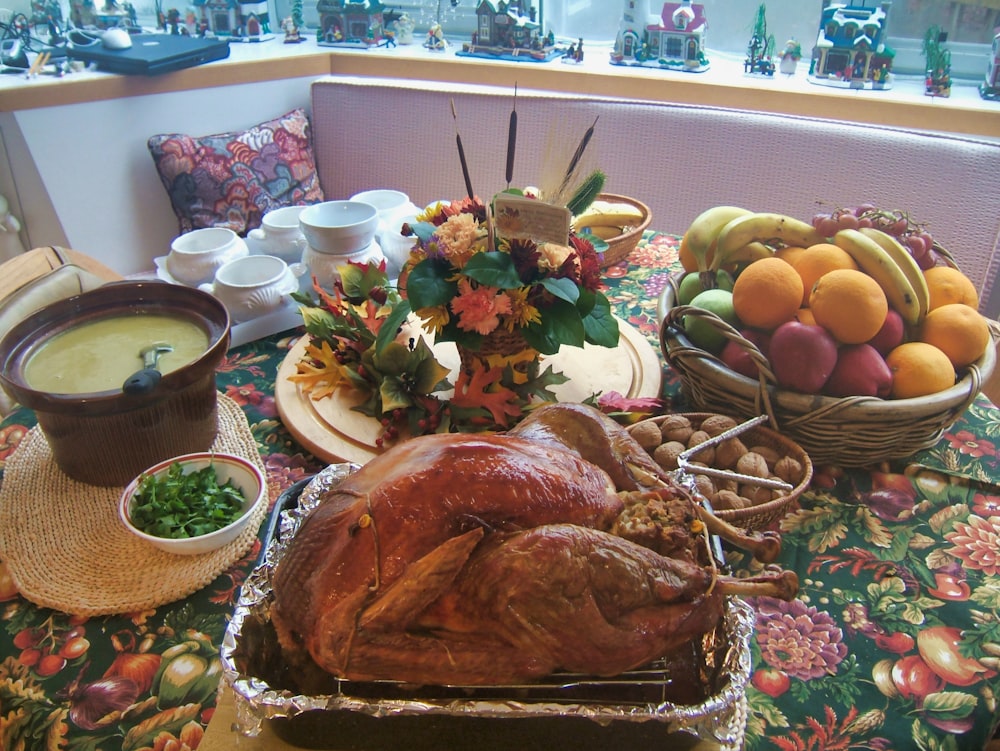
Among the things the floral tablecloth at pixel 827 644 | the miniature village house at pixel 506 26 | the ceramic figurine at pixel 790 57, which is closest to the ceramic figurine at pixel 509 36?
the miniature village house at pixel 506 26

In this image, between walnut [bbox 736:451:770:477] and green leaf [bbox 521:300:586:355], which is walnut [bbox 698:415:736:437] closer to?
walnut [bbox 736:451:770:477]

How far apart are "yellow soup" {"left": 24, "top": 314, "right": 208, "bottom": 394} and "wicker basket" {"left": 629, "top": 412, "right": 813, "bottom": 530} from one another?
0.65 metres

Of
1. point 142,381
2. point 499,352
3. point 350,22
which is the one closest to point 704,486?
point 499,352

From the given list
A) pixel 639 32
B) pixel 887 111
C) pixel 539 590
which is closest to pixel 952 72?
pixel 887 111

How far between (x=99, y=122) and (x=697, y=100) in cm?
203

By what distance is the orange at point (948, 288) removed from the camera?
1.13 m

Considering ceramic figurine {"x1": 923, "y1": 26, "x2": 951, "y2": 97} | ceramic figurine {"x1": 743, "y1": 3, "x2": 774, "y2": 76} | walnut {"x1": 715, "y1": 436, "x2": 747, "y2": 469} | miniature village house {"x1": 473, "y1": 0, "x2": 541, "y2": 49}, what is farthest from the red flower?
miniature village house {"x1": 473, "y1": 0, "x2": 541, "y2": 49}

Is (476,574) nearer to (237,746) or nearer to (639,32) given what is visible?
(237,746)

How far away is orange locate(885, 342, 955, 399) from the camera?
101 cm

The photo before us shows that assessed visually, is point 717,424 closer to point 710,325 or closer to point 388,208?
point 710,325

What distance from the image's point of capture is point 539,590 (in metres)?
0.63

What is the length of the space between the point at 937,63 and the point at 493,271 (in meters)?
2.26

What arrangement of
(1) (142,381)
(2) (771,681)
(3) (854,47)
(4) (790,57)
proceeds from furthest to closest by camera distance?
(4) (790,57), (3) (854,47), (1) (142,381), (2) (771,681)

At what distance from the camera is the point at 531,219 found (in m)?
0.96
